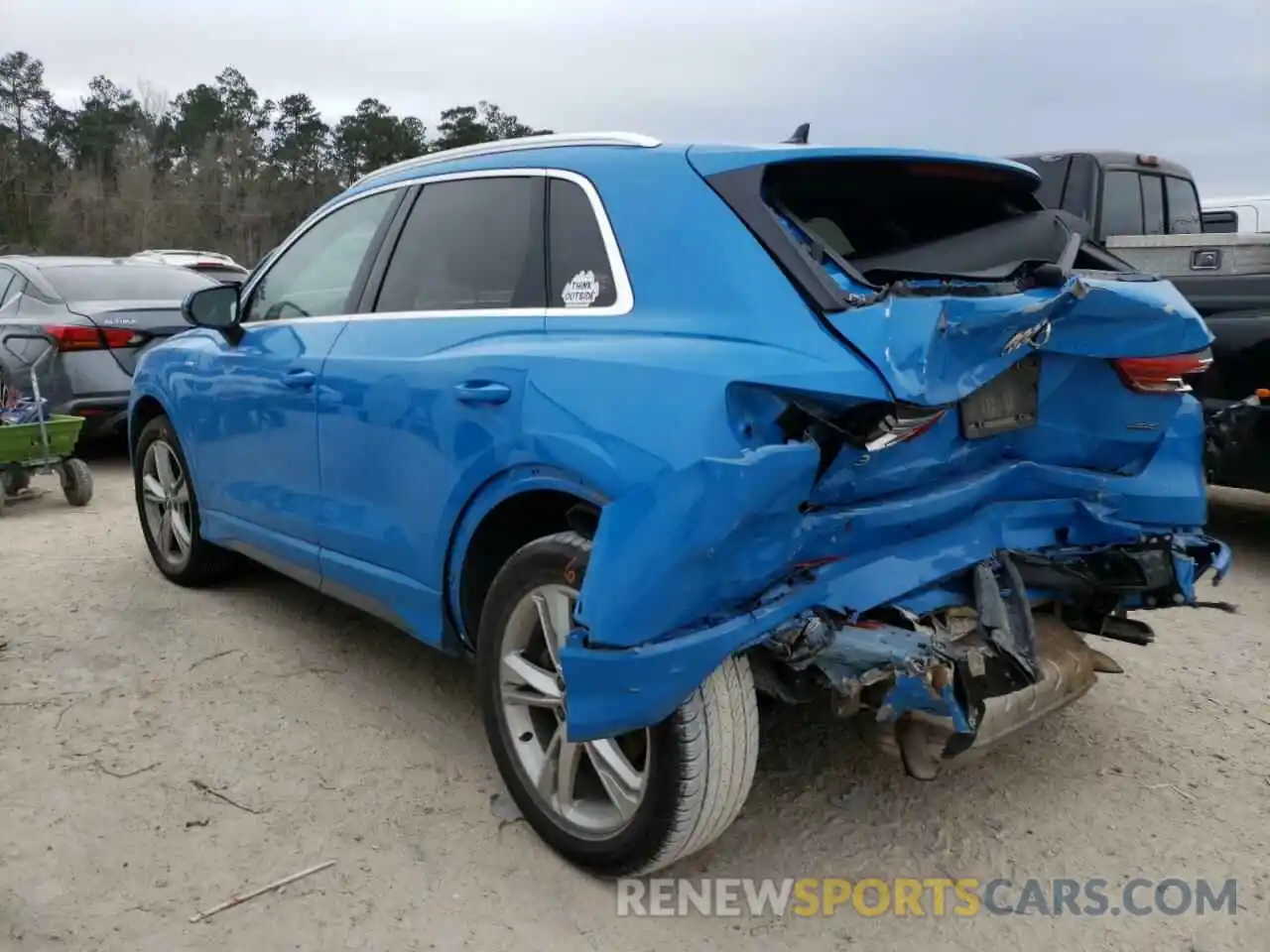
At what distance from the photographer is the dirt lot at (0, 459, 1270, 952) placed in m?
2.61

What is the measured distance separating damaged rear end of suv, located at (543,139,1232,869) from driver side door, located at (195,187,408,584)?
63.4 inches

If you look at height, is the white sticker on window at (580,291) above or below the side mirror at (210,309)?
above

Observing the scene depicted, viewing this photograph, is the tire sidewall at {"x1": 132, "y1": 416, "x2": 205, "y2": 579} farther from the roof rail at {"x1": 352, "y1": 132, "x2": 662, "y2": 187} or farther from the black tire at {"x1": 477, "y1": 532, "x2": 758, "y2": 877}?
the black tire at {"x1": 477, "y1": 532, "x2": 758, "y2": 877}


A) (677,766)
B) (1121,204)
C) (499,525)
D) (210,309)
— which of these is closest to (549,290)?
(499,525)

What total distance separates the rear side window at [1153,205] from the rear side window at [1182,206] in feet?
0.39

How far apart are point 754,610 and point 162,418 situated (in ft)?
12.2

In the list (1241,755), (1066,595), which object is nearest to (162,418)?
(1066,595)

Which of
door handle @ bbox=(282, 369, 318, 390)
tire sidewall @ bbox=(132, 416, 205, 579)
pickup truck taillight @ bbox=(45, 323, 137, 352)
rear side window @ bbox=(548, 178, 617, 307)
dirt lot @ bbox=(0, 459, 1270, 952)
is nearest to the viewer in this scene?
dirt lot @ bbox=(0, 459, 1270, 952)

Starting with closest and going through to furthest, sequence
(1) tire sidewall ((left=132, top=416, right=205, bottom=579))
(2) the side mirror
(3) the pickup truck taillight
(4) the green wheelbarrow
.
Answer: (2) the side mirror
(1) tire sidewall ((left=132, top=416, right=205, bottom=579))
(4) the green wheelbarrow
(3) the pickup truck taillight

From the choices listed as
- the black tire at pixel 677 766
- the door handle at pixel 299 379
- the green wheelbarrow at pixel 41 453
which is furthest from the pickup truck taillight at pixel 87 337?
the black tire at pixel 677 766

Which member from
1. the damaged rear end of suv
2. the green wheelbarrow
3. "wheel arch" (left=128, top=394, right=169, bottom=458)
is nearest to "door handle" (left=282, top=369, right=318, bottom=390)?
"wheel arch" (left=128, top=394, right=169, bottom=458)

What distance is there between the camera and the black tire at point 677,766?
8.11 ft

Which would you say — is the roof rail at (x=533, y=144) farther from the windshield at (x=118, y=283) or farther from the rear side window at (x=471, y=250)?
the windshield at (x=118, y=283)

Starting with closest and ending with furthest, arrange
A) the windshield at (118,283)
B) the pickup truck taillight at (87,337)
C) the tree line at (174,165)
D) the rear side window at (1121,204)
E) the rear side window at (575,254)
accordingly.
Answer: the rear side window at (575,254) → the rear side window at (1121,204) → the pickup truck taillight at (87,337) → the windshield at (118,283) → the tree line at (174,165)
